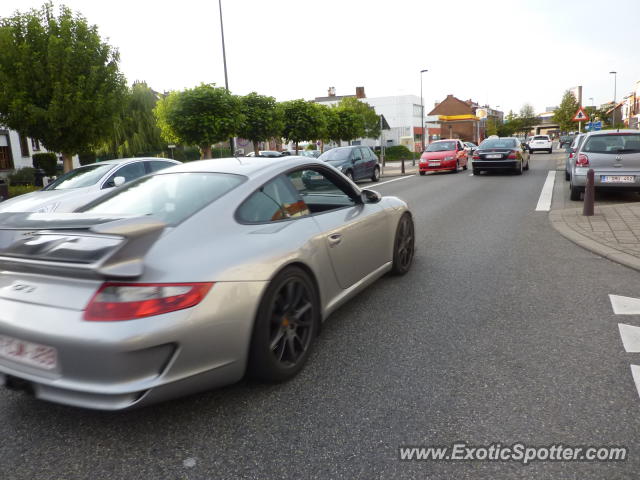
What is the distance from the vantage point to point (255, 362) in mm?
2879

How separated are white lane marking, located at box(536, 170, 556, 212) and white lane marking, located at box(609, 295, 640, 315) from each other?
6253mm

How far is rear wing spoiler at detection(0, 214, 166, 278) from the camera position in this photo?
2.34m

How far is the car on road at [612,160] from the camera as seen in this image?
10.0 metres

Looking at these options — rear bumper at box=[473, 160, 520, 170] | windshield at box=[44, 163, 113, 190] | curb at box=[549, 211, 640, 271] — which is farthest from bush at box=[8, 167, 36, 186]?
curb at box=[549, 211, 640, 271]

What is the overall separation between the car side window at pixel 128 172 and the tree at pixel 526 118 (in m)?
109

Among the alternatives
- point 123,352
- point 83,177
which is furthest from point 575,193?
point 123,352

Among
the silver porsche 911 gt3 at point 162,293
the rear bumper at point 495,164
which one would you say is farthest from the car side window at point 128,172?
the rear bumper at point 495,164

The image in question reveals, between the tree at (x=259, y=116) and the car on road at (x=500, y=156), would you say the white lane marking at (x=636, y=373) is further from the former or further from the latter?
the tree at (x=259, y=116)

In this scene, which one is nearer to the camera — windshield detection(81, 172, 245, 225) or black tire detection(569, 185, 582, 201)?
windshield detection(81, 172, 245, 225)

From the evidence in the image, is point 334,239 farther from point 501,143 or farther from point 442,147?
point 442,147

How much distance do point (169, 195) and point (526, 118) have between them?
11649 centimetres

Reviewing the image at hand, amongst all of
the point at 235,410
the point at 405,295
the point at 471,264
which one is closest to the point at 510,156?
the point at 471,264

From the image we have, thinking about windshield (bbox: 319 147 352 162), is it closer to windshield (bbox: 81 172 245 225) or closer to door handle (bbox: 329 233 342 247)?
door handle (bbox: 329 233 342 247)

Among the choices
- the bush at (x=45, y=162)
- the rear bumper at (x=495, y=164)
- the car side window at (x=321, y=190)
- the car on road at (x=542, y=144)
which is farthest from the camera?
the car on road at (x=542, y=144)
